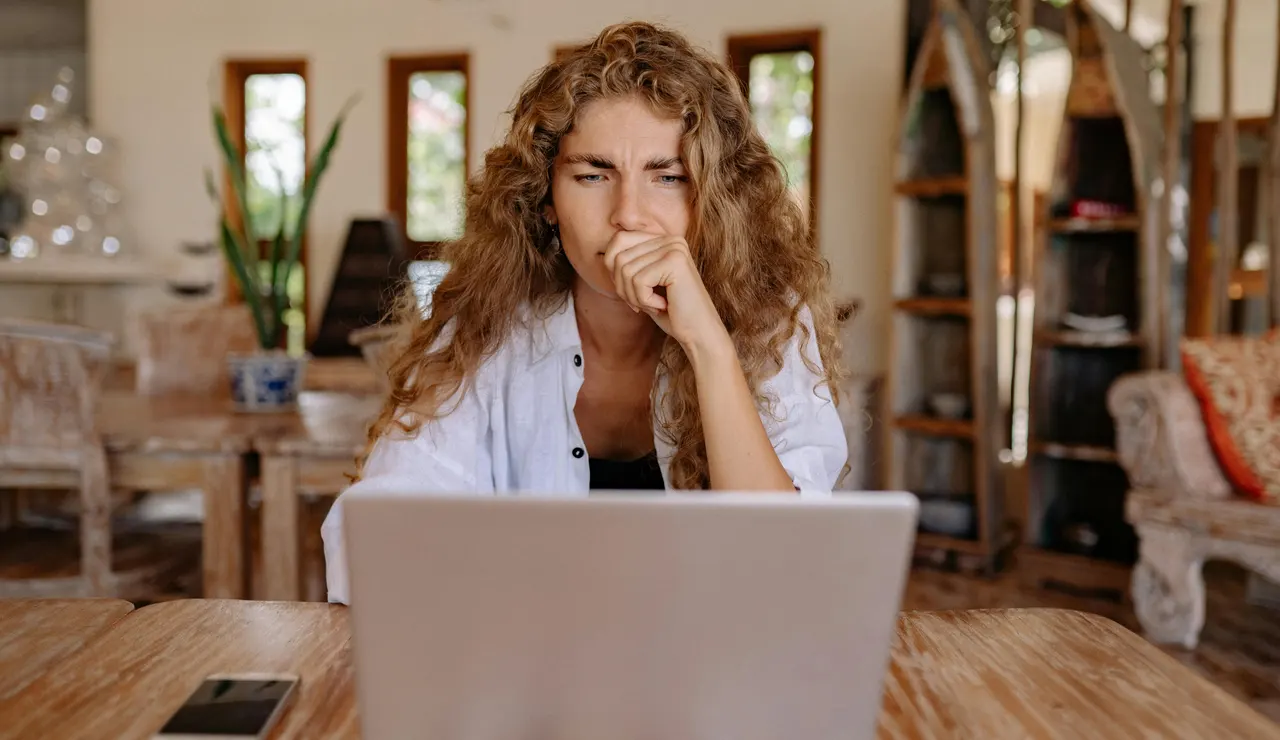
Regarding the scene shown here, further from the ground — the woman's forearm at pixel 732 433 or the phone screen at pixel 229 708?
the woman's forearm at pixel 732 433

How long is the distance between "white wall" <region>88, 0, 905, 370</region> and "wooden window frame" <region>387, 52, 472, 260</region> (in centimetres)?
6

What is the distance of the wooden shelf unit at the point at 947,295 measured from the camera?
11.5 feet

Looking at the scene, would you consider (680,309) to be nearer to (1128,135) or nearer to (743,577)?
(743,577)

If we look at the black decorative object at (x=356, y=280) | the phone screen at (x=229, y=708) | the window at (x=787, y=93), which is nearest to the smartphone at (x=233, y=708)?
the phone screen at (x=229, y=708)

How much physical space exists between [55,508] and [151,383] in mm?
548

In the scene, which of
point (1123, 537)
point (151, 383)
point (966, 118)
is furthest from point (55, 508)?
point (1123, 537)

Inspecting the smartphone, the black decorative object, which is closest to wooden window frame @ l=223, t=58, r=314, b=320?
the black decorative object

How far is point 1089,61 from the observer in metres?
3.30

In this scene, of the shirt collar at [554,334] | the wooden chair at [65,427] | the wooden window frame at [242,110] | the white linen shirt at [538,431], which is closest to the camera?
the white linen shirt at [538,431]

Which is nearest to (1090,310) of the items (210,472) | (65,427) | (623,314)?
(623,314)

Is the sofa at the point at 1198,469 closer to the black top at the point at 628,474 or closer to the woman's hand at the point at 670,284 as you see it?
the black top at the point at 628,474

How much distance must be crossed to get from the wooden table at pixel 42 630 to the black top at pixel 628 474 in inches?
27.4

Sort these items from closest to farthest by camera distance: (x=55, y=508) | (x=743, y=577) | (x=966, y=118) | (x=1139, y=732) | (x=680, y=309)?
(x=743, y=577)
(x=1139, y=732)
(x=680, y=309)
(x=55, y=508)
(x=966, y=118)

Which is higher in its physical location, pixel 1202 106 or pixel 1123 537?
pixel 1202 106
